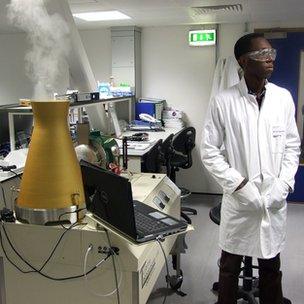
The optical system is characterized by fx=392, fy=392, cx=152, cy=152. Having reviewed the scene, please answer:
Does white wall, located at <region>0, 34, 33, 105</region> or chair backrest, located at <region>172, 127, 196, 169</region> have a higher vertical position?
white wall, located at <region>0, 34, 33, 105</region>

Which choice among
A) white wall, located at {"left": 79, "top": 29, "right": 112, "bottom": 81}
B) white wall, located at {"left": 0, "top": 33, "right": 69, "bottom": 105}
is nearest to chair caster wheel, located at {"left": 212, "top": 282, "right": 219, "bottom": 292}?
white wall, located at {"left": 79, "top": 29, "right": 112, "bottom": 81}

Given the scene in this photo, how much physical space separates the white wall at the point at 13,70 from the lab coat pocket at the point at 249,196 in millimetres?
4085

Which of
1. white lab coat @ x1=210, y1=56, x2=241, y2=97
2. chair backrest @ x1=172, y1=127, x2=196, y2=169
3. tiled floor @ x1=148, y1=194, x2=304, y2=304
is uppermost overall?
white lab coat @ x1=210, y1=56, x2=241, y2=97

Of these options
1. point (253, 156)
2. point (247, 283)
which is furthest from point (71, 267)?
point (247, 283)

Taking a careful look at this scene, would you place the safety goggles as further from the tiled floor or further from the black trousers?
the tiled floor

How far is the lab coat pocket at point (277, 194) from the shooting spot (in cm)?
194

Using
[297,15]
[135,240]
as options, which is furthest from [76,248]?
[297,15]

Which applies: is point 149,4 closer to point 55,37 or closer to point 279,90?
point 55,37

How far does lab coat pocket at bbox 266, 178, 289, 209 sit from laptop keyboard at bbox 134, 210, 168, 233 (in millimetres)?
647

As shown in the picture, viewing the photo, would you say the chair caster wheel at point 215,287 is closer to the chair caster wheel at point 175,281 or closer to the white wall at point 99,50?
the chair caster wheel at point 175,281

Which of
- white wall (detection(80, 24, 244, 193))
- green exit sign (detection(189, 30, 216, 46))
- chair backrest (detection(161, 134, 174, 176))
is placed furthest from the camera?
white wall (detection(80, 24, 244, 193))

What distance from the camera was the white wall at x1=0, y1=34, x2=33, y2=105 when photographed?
5.27 metres

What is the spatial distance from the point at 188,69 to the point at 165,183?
2.72m

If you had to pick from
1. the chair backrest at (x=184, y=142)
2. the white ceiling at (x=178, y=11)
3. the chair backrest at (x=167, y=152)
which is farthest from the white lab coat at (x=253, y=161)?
the chair backrest at (x=184, y=142)
